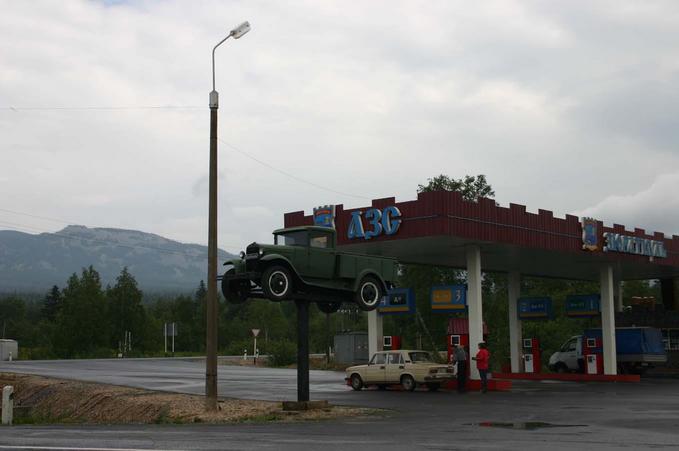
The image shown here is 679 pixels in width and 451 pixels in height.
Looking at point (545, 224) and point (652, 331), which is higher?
point (545, 224)

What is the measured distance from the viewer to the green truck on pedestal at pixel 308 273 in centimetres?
2008

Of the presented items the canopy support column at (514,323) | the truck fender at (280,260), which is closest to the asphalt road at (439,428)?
the truck fender at (280,260)

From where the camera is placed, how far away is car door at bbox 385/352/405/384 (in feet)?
91.8

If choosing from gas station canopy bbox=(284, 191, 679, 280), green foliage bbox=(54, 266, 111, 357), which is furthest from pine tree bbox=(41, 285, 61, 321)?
gas station canopy bbox=(284, 191, 679, 280)

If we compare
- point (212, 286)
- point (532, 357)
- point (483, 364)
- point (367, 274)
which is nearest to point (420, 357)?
point (483, 364)

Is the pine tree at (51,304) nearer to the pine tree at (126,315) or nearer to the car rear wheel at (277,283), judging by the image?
the pine tree at (126,315)

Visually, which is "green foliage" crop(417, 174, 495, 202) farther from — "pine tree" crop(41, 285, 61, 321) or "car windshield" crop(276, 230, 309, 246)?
"pine tree" crop(41, 285, 61, 321)

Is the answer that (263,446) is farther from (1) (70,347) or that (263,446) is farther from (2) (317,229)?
(1) (70,347)

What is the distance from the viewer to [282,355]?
54.8 metres

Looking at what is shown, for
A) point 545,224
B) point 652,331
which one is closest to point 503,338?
point 652,331

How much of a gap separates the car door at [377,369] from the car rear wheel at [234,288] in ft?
30.4

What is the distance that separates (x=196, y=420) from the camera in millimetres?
19172

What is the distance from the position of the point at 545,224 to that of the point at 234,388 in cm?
1282

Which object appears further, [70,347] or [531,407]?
[70,347]
